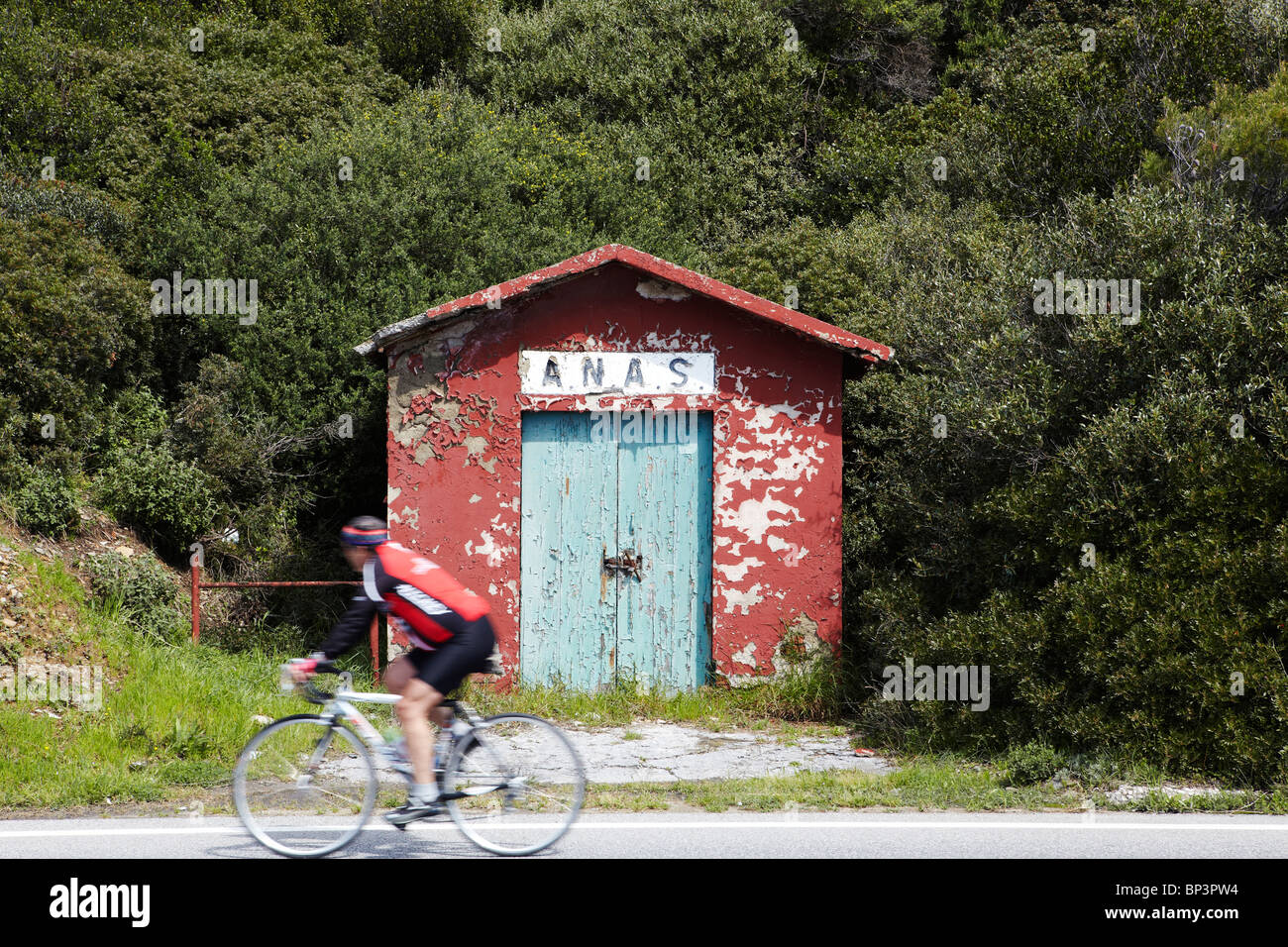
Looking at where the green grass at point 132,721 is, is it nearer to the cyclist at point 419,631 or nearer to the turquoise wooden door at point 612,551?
Result: the turquoise wooden door at point 612,551

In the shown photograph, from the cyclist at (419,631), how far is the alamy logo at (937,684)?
4671mm

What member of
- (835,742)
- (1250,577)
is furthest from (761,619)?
(1250,577)

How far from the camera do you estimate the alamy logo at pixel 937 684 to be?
8.91m

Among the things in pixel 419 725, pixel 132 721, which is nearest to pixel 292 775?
pixel 419 725

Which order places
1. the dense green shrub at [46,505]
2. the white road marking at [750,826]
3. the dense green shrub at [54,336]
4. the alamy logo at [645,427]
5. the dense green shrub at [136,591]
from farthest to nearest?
the dense green shrub at [54,336], the dense green shrub at [46,505], the dense green shrub at [136,591], the alamy logo at [645,427], the white road marking at [750,826]

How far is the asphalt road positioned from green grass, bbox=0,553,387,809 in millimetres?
725

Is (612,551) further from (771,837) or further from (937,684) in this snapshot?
(771,837)

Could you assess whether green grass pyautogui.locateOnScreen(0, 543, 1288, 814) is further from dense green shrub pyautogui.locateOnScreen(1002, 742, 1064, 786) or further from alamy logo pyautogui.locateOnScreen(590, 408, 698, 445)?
alamy logo pyautogui.locateOnScreen(590, 408, 698, 445)

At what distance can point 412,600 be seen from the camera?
5.77 meters

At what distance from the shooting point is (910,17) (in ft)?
81.4

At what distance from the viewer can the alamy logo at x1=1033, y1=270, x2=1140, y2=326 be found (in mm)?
9742

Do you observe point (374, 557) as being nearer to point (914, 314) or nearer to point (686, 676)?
point (686, 676)

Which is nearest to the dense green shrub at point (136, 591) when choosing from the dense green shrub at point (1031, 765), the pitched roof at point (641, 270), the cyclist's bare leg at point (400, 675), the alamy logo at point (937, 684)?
the pitched roof at point (641, 270)

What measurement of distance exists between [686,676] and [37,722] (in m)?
5.47
